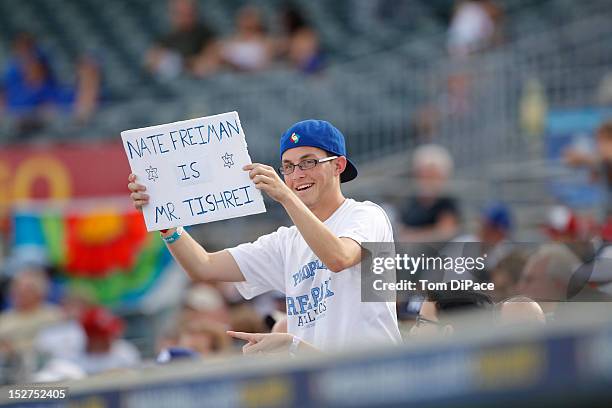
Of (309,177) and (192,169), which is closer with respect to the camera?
(309,177)

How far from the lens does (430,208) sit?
10.6 metres

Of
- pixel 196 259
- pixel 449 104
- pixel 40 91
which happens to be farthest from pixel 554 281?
pixel 40 91

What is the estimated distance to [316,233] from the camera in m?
4.61

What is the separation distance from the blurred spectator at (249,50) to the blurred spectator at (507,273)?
9.04 m

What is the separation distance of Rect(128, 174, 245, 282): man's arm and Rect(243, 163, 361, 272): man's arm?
71cm

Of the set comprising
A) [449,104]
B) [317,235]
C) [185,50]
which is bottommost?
[317,235]

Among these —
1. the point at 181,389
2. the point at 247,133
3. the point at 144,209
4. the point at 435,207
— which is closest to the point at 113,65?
the point at 247,133

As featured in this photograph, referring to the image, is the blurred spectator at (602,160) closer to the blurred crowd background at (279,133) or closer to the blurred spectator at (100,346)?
the blurred crowd background at (279,133)

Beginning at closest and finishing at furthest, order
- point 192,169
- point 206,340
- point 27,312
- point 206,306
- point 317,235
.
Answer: point 317,235, point 192,169, point 206,340, point 206,306, point 27,312

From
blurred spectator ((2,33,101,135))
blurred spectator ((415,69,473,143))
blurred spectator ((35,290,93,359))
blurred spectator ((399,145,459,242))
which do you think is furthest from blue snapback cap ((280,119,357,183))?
blurred spectator ((2,33,101,135))

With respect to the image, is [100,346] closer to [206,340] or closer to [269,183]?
[206,340]

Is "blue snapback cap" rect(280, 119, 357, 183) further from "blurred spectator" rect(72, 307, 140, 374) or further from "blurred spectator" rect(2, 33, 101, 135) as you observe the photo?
"blurred spectator" rect(2, 33, 101, 135)

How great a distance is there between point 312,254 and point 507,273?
33.9 inches

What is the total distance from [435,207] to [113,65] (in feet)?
24.1
